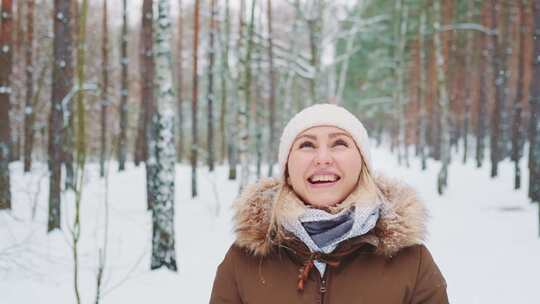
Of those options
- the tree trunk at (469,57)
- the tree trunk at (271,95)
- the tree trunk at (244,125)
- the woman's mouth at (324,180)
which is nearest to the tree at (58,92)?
the tree trunk at (244,125)

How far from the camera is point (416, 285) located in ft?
6.87

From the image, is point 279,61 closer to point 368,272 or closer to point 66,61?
point 66,61

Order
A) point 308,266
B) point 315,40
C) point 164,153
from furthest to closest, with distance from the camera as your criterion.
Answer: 1. point 315,40
2. point 164,153
3. point 308,266

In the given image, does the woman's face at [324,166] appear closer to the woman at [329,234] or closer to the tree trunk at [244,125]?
the woman at [329,234]

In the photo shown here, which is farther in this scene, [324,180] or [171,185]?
[171,185]

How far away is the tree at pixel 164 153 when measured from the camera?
7883mm

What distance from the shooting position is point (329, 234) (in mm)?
2072

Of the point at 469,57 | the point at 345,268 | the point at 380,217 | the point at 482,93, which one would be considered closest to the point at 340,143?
the point at 380,217

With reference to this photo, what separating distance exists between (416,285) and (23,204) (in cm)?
1336

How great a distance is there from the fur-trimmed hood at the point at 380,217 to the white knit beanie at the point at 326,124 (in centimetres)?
13

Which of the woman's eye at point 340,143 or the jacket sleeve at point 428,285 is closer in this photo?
the jacket sleeve at point 428,285

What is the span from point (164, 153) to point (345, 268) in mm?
6168

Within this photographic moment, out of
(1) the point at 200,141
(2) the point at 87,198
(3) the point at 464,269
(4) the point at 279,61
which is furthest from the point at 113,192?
(1) the point at 200,141

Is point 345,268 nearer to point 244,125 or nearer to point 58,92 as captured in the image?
point 58,92
